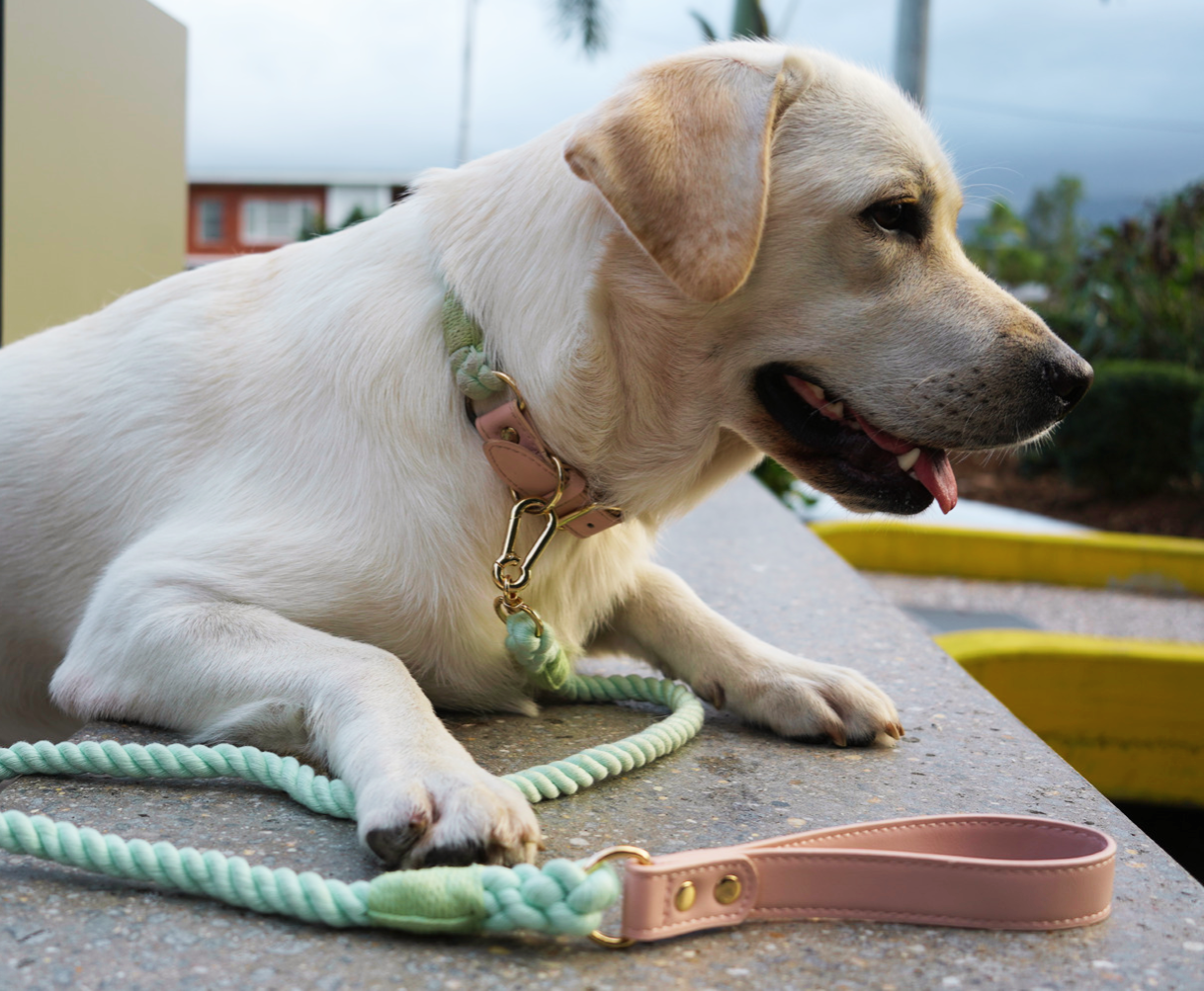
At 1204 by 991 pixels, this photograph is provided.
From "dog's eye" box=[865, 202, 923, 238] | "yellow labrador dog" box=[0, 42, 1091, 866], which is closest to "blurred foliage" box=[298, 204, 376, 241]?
"yellow labrador dog" box=[0, 42, 1091, 866]

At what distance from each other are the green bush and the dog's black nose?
385 inches

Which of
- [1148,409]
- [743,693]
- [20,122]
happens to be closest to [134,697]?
[743,693]

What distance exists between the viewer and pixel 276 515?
1.92 m

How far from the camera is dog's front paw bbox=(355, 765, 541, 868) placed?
1333 mm

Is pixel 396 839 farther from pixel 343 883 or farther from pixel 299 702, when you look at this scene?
pixel 299 702

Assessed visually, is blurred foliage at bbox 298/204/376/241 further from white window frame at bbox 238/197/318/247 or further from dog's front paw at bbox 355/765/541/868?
white window frame at bbox 238/197/318/247

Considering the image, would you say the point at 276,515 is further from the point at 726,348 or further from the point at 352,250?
the point at 726,348

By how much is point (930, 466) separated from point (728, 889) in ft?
3.47

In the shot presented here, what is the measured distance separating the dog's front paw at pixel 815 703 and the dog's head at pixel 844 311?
362mm

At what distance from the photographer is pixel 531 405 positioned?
1.91 m

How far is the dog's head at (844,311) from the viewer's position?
1.89m

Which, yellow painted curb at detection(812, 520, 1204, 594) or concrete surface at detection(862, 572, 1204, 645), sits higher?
yellow painted curb at detection(812, 520, 1204, 594)

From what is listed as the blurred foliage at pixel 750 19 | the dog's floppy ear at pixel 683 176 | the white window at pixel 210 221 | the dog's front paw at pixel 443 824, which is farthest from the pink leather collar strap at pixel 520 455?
the white window at pixel 210 221

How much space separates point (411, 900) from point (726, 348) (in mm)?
→ 1118
